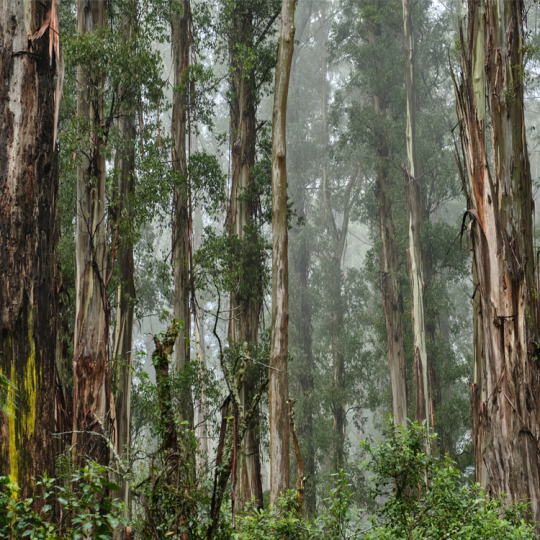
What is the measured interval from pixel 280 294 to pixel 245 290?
3358mm

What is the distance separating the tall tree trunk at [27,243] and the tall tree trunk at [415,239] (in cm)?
1134

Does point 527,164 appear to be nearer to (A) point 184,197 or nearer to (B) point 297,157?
(A) point 184,197

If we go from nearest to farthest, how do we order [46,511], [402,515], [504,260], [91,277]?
[46,511] < [402,515] < [504,260] < [91,277]

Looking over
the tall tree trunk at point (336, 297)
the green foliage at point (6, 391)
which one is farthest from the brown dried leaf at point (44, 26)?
the tall tree trunk at point (336, 297)

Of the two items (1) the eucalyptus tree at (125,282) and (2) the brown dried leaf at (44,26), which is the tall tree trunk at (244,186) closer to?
(1) the eucalyptus tree at (125,282)

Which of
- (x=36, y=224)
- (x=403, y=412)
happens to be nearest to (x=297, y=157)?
(x=403, y=412)

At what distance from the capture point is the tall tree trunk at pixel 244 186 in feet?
37.2

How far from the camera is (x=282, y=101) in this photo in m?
9.31

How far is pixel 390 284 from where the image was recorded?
679 inches

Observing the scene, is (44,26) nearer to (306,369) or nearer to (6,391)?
(6,391)

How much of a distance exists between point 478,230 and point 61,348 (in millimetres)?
6295

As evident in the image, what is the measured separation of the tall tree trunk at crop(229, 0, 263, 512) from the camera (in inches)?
447

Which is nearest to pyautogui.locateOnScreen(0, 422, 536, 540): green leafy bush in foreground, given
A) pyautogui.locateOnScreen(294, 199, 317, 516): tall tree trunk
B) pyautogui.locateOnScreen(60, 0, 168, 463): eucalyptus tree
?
pyautogui.locateOnScreen(60, 0, 168, 463): eucalyptus tree

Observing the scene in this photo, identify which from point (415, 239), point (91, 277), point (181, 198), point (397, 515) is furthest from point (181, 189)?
point (397, 515)
